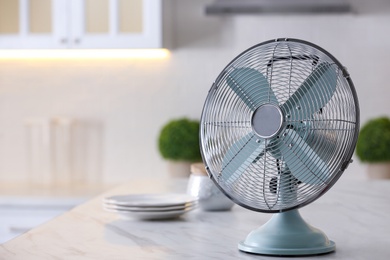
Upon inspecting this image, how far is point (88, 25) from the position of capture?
3.53m

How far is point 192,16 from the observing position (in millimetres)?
3834

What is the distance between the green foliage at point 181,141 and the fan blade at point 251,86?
7.61 ft

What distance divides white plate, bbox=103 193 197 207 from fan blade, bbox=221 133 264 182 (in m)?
0.38

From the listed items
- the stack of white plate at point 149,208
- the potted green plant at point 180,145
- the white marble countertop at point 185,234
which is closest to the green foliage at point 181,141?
the potted green plant at point 180,145

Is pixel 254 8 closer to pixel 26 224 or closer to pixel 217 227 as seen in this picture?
pixel 26 224

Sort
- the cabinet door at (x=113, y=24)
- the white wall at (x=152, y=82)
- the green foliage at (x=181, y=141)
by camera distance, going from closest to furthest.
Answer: the cabinet door at (x=113, y=24) → the green foliage at (x=181, y=141) → the white wall at (x=152, y=82)

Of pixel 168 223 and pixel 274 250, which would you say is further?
pixel 168 223

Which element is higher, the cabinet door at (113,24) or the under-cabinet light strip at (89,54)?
the cabinet door at (113,24)

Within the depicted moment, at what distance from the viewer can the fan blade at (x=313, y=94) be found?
1.23 m

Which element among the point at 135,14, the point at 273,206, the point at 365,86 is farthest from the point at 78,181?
the point at 273,206

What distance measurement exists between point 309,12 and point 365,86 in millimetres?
503

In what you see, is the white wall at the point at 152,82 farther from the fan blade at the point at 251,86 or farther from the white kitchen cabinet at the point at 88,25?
the fan blade at the point at 251,86

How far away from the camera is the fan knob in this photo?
123 cm

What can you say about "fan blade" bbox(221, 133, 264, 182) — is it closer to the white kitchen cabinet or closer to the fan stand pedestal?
the fan stand pedestal
